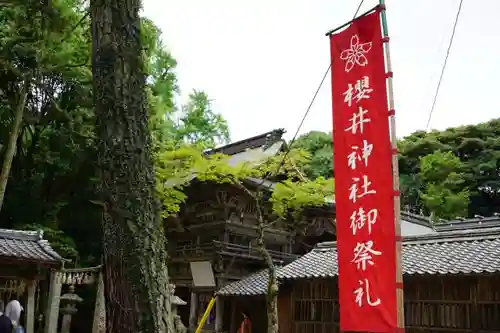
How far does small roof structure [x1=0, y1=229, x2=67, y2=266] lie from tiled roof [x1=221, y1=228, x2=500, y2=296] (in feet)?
23.0

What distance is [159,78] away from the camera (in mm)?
23703

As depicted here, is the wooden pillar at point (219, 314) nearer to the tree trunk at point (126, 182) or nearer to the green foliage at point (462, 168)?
the tree trunk at point (126, 182)

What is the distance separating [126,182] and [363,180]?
3.52 metres

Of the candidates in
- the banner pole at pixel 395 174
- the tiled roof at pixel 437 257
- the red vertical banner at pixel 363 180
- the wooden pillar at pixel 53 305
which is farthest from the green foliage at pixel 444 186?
the banner pole at pixel 395 174

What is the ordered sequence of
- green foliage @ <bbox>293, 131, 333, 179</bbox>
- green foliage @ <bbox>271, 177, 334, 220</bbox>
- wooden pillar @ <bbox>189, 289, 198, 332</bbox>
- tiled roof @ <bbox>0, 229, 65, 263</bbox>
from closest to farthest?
tiled roof @ <bbox>0, 229, 65, 263</bbox>, green foliage @ <bbox>271, 177, 334, 220</bbox>, wooden pillar @ <bbox>189, 289, 198, 332</bbox>, green foliage @ <bbox>293, 131, 333, 179</bbox>

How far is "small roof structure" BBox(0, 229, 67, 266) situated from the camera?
42.0 feet

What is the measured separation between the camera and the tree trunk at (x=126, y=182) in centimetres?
362

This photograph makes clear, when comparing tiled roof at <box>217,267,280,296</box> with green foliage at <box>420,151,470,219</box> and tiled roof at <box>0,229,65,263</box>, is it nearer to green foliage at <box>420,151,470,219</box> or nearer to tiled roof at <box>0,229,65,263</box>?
tiled roof at <box>0,229,65,263</box>

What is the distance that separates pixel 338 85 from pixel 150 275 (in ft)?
14.1

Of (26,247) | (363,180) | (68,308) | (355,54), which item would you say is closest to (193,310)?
(68,308)

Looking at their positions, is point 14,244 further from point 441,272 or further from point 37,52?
point 441,272

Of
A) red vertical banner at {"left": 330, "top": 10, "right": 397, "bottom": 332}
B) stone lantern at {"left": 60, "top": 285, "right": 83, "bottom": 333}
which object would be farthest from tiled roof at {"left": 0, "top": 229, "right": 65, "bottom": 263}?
red vertical banner at {"left": 330, "top": 10, "right": 397, "bottom": 332}

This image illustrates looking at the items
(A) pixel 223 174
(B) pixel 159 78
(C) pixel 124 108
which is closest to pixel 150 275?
(C) pixel 124 108

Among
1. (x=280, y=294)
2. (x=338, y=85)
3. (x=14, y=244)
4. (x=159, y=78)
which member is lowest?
(x=280, y=294)
